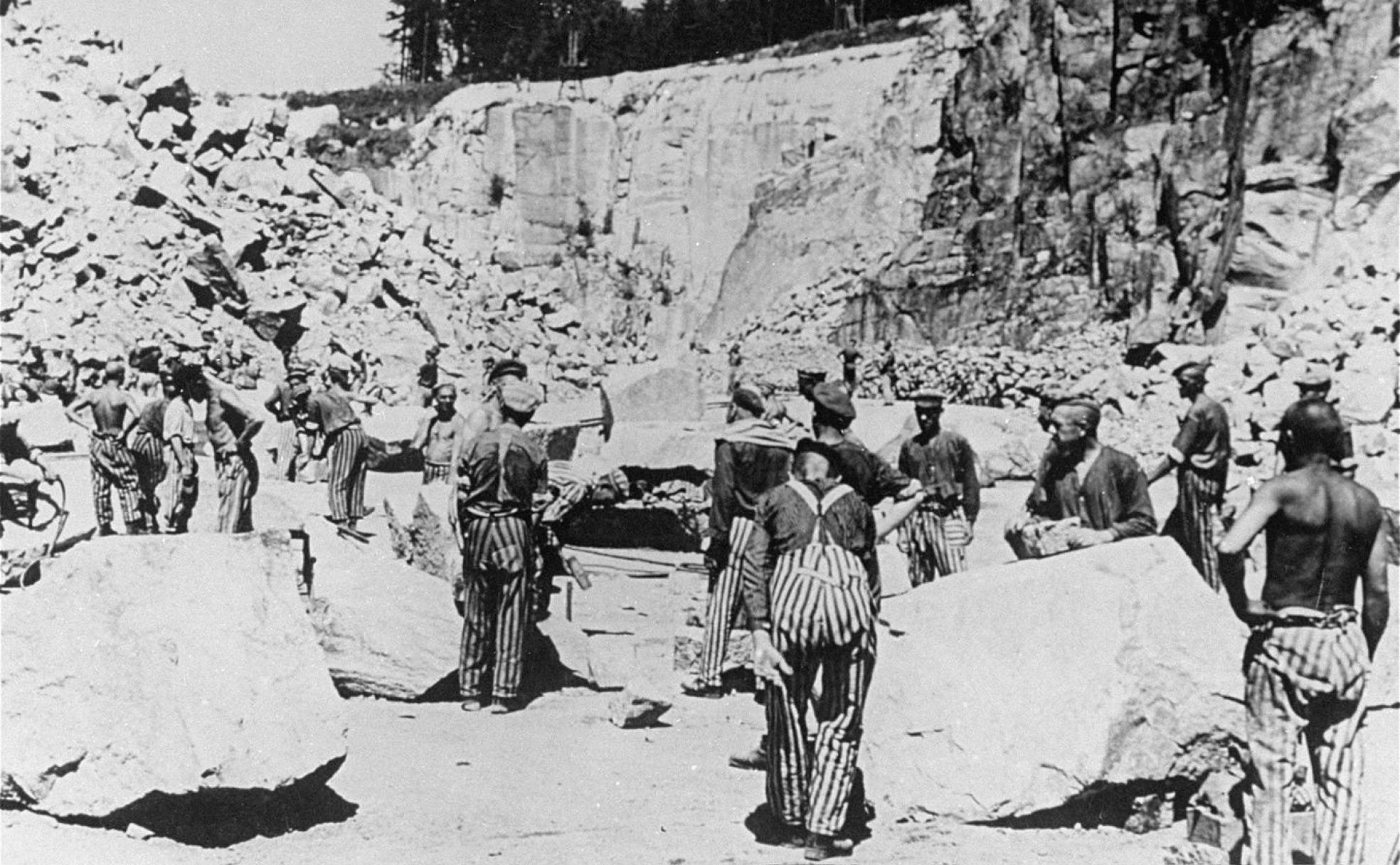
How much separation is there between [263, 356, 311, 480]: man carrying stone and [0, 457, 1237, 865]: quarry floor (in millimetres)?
6504

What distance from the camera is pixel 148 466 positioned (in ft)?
27.3

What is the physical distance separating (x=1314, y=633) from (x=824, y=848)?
1.71 meters

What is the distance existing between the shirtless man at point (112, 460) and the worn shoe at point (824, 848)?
6070 millimetres

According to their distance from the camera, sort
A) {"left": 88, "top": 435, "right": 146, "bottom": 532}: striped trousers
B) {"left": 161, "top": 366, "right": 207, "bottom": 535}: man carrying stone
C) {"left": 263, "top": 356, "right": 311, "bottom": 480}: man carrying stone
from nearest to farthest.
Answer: {"left": 161, "top": 366, "right": 207, "bottom": 535}: man carrying stone < {"left": 88, "top": 435, "right": 146, "bottom": 532}: striped trousers < {"left": 263, "top": 356, "right": 311, "bottom": 480}: man carrying stone

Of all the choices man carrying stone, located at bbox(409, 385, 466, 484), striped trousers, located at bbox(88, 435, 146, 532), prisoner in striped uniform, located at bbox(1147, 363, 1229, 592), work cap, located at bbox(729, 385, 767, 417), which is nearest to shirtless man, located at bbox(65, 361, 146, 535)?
striped trousers, located at bbox(88, 435, 146, 532)

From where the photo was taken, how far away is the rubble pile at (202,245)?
14.9 metres

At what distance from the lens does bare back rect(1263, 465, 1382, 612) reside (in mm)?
3424

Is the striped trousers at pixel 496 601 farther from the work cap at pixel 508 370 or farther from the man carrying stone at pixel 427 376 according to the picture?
the man carrying stone at pixel 427 376

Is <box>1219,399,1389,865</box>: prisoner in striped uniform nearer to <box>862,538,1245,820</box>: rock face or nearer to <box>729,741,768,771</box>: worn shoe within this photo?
<box>862,538,1245,820</box>: rock face

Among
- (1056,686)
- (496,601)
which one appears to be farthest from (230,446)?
(1056,686)

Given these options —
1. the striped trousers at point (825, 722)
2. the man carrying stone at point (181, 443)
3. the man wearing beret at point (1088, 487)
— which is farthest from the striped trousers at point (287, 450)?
the striped trousers at point (825, 722)

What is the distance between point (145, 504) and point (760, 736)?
17.6 ft

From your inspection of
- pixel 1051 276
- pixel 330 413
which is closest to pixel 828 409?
pixel 330 413

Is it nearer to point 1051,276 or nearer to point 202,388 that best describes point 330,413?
point 202,388
